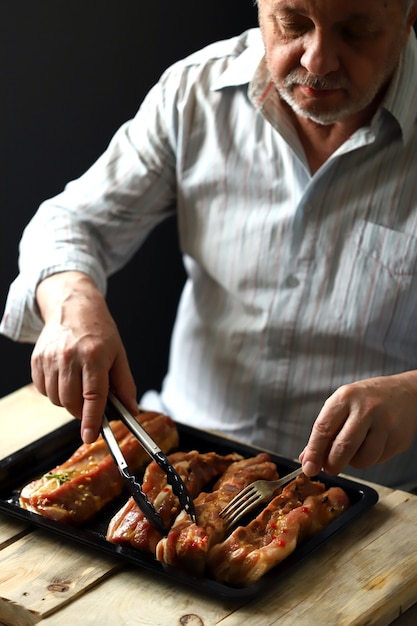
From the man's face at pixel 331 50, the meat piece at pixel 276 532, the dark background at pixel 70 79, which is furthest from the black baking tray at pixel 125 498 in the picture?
the dark background at pixel 70 79

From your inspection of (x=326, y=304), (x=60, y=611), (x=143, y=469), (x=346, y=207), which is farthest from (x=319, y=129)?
(x=60, y=611)

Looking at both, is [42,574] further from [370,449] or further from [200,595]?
[370,449]

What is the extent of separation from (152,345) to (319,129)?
1432 millimetres

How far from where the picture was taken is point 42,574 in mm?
1511

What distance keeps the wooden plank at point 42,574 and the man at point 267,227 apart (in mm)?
333

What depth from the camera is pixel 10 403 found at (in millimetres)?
2121

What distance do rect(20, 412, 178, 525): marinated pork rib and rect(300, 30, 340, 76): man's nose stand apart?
770 millimetres

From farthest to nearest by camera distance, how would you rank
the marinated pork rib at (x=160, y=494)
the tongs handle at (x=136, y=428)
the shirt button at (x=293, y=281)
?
1. the shirt button at (x=293, y=281)
2. the tongs handle at (x=136, y=428)
3. the marinated pork rib at (x=160, y=494)

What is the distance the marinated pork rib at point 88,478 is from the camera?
1646 mm

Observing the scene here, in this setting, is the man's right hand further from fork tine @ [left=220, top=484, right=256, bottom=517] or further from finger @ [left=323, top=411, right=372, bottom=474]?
finger @ [left=323, top=411, right=372, bottom=474]

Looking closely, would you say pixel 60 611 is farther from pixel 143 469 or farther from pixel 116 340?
pixel 116 340

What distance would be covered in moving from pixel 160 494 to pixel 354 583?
377mm

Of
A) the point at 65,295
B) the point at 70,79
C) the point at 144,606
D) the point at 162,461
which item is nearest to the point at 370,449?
the point at 162,461

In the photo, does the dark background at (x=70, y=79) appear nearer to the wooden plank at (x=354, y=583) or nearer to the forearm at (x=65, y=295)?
the forearm at (x=65, y=295)
